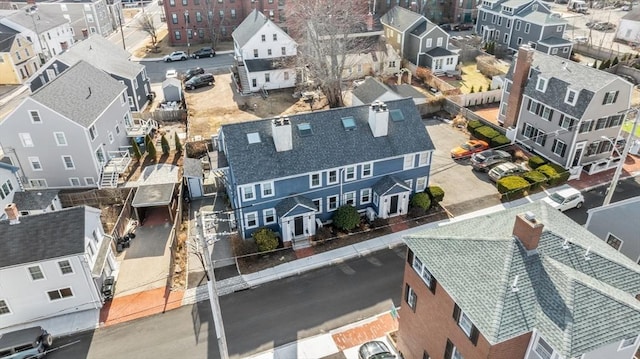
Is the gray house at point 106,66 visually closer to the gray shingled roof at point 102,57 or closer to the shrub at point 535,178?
the gray shingled roof at point 102,57

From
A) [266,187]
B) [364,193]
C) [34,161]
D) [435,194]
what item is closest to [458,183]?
[435,194]

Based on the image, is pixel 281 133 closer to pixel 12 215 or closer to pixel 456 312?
pixel 12 215

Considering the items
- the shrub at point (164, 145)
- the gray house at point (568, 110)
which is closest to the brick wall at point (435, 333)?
the gray house at point (568, 110)

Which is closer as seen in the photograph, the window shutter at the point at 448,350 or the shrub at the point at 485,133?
the window shutter at the point at 448,350

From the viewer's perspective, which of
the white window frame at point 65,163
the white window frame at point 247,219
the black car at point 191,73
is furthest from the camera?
the black car at point 191,73

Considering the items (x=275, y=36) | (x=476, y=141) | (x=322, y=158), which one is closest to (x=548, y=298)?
(x=322, y=158)
